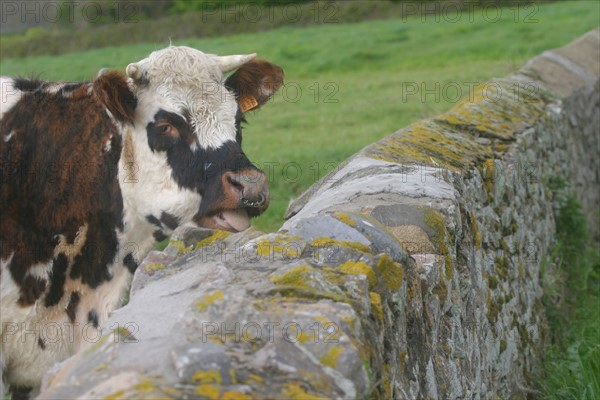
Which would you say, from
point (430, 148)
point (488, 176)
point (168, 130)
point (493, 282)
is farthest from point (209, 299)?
point (488, 176)

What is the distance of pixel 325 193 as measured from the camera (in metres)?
4.38

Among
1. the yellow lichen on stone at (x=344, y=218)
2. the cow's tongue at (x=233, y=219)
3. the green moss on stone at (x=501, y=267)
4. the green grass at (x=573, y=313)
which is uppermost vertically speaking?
the yellow lichen on stone at (x=344, y=218)

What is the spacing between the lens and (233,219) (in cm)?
442

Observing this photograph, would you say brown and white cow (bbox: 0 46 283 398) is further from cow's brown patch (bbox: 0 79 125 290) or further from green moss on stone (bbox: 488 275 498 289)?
green moss on stone (bbox: 488 275 498 289)

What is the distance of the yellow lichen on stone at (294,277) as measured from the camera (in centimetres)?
270

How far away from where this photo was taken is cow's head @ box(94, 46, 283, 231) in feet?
14.4

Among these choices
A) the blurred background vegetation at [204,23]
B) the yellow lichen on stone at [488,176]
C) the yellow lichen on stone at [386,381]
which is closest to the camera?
the yellow lichen on stone at [386,381]

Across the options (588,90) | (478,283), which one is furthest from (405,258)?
(588,90)

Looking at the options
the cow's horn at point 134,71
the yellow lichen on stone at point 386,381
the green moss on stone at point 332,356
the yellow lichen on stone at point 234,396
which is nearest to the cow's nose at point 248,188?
the cow's horn at point 134,71

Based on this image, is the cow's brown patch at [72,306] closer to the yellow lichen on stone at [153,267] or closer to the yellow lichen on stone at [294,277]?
the yellow lichen on stone at [153,267]

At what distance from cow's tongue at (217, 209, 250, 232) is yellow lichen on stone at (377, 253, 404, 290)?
4.78 ft

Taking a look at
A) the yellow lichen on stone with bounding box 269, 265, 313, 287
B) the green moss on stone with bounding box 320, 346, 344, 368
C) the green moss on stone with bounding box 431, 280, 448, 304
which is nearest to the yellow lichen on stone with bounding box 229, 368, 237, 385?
the green moss on stone with bounding box 320, 346, 344, 368

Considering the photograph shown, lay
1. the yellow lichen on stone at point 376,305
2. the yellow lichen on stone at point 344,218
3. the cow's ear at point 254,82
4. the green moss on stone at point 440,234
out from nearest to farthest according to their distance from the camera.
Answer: the yellow lichen on stone at point 376,305 < the yellow lichen on stone at point 344,218 < the green moss on stone at point 440,234 < the cow's ear at point 254,82

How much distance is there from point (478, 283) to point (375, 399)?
219 centimetres
